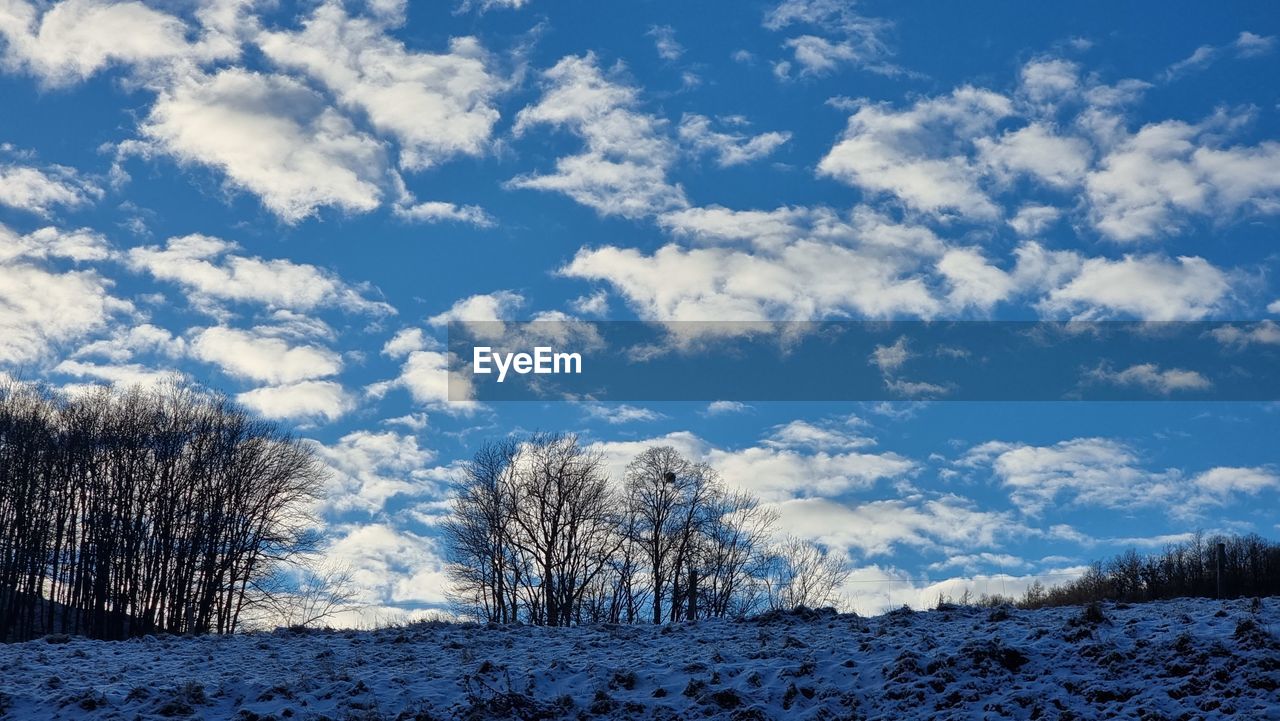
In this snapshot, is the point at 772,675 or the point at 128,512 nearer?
the point at 772,675

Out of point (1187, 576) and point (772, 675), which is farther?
point (1187, 576)

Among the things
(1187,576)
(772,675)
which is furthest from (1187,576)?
A: (772,675)

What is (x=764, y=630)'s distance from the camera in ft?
79.2

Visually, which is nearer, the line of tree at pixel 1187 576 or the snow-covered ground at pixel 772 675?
the snow-covered ground at pixel 772 675

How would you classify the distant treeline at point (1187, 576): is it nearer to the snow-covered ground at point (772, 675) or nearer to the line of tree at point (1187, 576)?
the line of tree at point (1187, 576)

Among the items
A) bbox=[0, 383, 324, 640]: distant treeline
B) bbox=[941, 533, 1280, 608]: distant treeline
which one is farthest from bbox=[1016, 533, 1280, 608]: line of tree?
bbox=[0, 383, 324, 640]: distant treeline

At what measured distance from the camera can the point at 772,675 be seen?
18703mm

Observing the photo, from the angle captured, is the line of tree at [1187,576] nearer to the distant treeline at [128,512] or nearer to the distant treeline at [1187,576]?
the distant treeline at [1187,576]

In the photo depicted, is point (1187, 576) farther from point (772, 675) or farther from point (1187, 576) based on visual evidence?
point (772, 675)

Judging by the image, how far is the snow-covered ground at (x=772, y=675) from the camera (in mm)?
16625

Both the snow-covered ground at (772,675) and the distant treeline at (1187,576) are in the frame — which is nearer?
the snow-covered ground at (772,675)

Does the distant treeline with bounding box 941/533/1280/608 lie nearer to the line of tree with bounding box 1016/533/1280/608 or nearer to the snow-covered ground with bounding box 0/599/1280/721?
the line of tree with bounding box 1016/533/1280/608

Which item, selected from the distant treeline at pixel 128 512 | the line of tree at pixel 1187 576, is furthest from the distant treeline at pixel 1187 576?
the distant treeline at pixel 128 512

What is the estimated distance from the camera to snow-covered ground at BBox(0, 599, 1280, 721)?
54.5 feet
